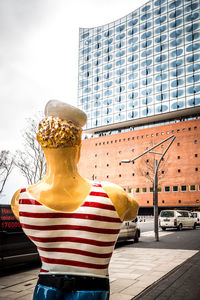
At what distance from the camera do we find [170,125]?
2115 inches

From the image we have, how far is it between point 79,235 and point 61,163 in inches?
22.3

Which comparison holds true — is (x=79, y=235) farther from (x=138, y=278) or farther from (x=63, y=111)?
(x=138, y=278)

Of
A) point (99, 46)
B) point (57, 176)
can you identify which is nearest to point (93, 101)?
point (99, 46)

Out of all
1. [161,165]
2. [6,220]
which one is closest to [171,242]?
[6,220]

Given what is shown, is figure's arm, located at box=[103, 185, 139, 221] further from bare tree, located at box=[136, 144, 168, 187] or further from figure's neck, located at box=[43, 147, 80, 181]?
bare tree, located at box=[136, 144, 168, 187]

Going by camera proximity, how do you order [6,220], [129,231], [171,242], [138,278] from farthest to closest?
1. [171,242]
2. [129,231]
3. [6,220]
4. [138,278]

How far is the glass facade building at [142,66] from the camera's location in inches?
1973

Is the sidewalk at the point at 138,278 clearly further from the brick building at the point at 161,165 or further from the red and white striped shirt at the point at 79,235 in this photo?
the brick building at the point at 161,165

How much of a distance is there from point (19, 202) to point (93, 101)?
59266 mm

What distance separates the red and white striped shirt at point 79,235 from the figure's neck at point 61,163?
24 cm

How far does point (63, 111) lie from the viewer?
2277mm

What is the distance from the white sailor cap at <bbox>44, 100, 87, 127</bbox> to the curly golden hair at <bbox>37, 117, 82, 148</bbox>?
0.05m

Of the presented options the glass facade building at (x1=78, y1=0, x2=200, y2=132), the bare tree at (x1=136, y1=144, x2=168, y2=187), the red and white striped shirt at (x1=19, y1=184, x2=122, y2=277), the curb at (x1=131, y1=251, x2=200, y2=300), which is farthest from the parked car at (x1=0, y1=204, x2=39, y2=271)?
the glass facade building at (x1=78, y1=0, x2=200, y2=132)

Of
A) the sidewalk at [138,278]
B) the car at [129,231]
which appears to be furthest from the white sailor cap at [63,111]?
the car at [129,231]
